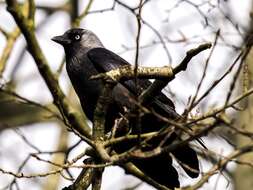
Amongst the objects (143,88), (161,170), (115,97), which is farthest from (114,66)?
(161,170)

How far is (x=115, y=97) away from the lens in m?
5.69

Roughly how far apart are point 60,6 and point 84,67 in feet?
12.6

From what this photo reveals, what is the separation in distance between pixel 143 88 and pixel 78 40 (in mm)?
1647

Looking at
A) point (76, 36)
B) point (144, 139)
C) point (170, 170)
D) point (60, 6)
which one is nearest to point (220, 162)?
point (144, 139)

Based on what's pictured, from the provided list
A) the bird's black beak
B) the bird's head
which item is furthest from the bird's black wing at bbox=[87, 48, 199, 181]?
the bird's black beak

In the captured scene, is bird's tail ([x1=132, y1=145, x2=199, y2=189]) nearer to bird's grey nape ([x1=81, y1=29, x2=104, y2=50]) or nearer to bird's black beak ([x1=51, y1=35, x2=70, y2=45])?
bird's grey nape ([x1=81, y1=29, x2=104, y2=50])

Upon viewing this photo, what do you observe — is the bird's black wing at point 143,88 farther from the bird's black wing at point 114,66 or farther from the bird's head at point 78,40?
the bird's head at point 78,40

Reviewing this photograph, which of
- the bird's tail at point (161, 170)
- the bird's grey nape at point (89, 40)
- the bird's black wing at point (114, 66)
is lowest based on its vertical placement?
the bird's tail at point (161, 170)

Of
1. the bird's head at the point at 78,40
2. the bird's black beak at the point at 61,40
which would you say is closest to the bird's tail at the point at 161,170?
the bird's head at the point at 78,40

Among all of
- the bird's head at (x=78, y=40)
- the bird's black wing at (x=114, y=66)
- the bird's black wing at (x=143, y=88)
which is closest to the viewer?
the bird's black wing at (x=143, y=88)

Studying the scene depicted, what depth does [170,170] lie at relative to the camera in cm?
548

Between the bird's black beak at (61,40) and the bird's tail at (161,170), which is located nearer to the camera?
the bird's tail at (161,170)

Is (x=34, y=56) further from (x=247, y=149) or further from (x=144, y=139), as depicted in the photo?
(x=247, y=149)

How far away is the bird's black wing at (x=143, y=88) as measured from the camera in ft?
17.3
